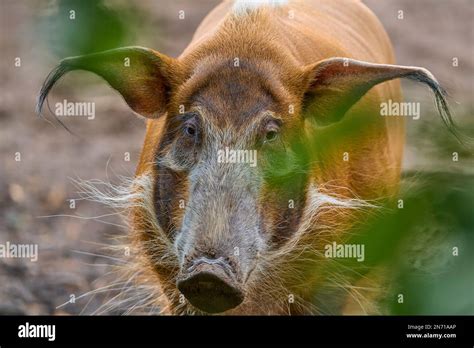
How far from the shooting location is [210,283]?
3.40m

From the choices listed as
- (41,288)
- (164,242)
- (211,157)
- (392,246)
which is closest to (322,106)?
(211,157)

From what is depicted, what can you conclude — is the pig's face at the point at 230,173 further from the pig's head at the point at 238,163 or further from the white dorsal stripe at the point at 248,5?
the white dorsal stripe at the point at 248,5

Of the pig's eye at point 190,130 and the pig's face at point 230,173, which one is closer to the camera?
the pig's face at point 230,173

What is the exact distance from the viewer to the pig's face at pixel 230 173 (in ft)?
11.7

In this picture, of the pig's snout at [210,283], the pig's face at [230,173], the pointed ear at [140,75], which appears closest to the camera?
the pig's snout at [210,283]

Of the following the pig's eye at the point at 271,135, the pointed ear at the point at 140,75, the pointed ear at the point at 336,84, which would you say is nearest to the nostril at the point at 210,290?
the pig's eye at the point at 271,135

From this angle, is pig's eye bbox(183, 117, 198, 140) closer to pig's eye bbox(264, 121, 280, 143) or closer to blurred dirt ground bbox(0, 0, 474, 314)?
pig's eye bbox(264, 121, 280, 143)

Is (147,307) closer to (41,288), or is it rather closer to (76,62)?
(41,288)

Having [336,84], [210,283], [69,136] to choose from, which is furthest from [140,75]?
[69,136]

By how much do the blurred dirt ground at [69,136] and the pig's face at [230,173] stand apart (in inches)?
Answer: 67.7

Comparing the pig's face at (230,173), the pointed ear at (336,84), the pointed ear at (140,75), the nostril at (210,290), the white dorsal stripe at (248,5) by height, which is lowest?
the nostril at (210,290)

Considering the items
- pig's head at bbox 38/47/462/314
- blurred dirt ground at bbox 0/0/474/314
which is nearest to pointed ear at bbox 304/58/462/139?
pig's head at bbox 38/47/462/314

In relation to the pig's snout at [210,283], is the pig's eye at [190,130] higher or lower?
higher
